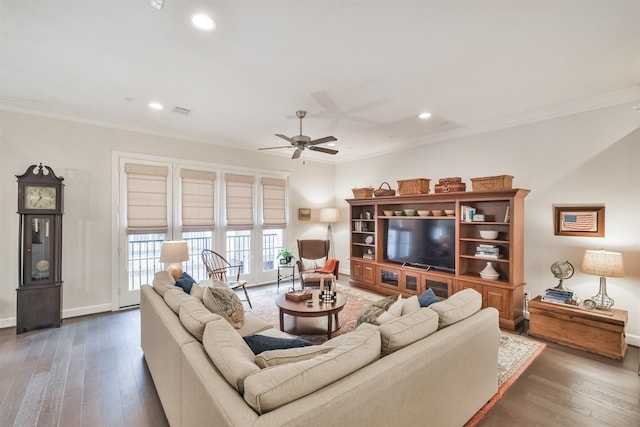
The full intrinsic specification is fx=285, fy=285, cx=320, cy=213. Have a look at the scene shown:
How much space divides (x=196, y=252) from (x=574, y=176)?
5.95 meters

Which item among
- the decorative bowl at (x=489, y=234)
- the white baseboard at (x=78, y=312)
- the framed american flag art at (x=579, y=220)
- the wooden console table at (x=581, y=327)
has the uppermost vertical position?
the framed american flag art at (x=579, y=220)

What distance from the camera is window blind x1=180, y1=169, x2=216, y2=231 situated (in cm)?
512

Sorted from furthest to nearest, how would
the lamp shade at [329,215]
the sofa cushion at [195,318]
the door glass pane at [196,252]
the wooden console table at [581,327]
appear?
the lamp shade at [329,215] < the door glass pane at [196,252] < the wooden console table at [581,327] < the sofa cushion at [195,318]

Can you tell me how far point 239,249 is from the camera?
19.1 feet

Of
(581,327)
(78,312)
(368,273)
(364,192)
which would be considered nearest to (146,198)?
(78,312)

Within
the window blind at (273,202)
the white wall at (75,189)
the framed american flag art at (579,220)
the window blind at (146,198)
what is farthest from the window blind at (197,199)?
the framed american flag art at (579,220)

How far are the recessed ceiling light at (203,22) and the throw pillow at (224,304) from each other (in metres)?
2.20

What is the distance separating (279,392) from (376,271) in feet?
15.1

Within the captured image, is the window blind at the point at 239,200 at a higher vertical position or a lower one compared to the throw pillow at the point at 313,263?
higher

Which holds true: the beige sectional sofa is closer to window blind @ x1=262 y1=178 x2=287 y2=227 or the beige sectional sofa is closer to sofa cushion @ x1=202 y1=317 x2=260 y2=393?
sofa cushion @ x1=202 y1=317 x2=260 y2=393

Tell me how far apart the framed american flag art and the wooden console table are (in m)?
0.93

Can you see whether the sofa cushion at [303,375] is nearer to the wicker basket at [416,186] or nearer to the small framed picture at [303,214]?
the wicker basket at [416,186]

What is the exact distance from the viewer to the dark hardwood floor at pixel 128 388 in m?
2.15

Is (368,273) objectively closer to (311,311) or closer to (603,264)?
(311,311)
